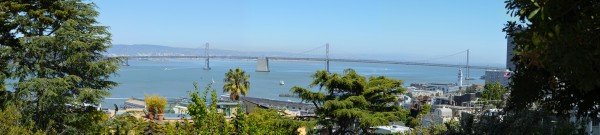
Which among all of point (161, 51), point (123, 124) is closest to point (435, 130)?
point (123, 124)

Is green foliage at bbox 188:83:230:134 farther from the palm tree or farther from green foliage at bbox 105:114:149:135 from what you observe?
the palm tree

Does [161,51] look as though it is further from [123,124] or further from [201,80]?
[123,124]

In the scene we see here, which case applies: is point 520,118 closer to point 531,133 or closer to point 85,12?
point 531,133

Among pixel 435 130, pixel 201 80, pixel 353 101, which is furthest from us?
pixel 201 80

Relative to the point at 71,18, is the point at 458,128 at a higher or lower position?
lower

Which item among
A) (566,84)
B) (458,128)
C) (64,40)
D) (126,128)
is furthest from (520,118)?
(64,40)

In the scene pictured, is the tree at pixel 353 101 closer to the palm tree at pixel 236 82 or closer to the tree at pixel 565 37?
the tree at pixel 565 37
